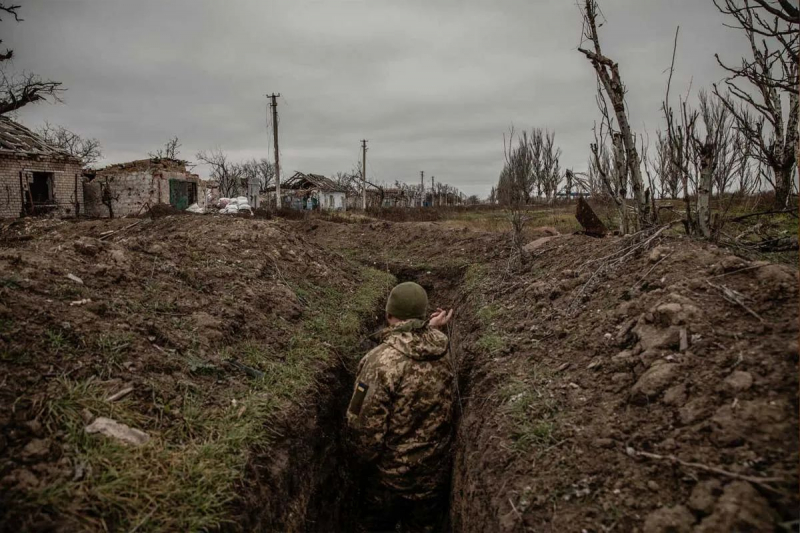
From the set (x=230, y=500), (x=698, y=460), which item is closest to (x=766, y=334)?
(x=698, y=460)

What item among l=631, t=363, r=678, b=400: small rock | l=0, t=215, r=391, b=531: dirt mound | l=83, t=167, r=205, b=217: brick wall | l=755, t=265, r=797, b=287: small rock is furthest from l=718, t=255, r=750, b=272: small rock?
l=83, t=167, r=205, b=217: brick wall

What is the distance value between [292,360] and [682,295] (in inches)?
132

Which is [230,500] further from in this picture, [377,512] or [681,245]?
[681,245]

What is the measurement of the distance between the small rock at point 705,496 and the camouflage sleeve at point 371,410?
6.47ft

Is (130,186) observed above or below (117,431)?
above

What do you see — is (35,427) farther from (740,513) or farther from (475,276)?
(475,276)

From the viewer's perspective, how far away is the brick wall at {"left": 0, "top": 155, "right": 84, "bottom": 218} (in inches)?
606

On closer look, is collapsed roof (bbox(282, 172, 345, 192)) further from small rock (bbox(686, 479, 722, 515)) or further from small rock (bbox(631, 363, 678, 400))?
small rock (bbox(686, 479, 722, 515))

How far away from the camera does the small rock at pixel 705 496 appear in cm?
148

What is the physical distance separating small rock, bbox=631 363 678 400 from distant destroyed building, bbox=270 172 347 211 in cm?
3600

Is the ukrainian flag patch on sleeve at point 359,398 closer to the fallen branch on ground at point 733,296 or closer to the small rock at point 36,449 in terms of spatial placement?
the small rock at point 36,449

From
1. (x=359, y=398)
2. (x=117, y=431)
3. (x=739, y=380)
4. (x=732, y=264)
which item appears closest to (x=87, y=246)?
(x=117, y=431)

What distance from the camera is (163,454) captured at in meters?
2.17

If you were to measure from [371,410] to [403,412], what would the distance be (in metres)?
0.25
